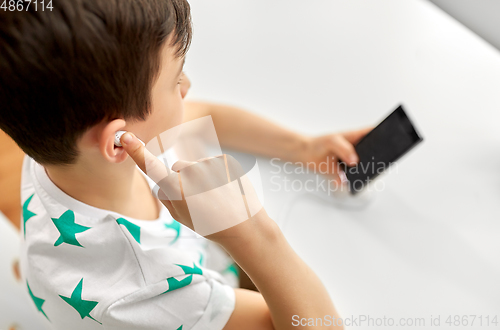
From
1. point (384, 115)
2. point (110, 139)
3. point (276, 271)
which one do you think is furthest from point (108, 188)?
point (384, 115)

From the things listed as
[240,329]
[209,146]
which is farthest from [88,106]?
[240,329]

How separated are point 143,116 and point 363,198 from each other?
0.39m

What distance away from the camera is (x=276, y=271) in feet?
1.33

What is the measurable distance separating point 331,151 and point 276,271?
0.30 m

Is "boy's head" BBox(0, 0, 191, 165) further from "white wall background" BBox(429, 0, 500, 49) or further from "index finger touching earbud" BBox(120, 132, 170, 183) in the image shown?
"white wall background" BBox(429, 0, 500, 49)

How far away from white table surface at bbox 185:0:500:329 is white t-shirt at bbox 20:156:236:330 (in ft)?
0.71

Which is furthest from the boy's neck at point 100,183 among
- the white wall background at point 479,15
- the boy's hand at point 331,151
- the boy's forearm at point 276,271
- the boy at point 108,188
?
the white wall background at point 479,15

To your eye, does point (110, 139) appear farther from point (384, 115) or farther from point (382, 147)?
point (384, 115)

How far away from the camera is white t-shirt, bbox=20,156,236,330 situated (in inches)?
15.6

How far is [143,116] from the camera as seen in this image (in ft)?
1.27

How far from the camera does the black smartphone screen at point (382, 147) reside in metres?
0.53

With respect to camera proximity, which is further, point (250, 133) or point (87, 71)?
point (250, 133)

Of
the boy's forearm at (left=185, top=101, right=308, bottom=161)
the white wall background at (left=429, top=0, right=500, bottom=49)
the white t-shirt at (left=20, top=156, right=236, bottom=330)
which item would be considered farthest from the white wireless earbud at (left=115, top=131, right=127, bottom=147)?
the white wall background at (left=429, top=0, right=500, bottom=49)

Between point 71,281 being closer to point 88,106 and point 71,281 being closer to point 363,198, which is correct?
point 88,106
